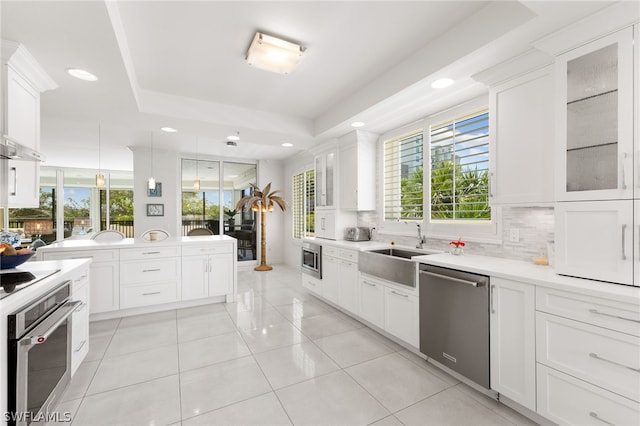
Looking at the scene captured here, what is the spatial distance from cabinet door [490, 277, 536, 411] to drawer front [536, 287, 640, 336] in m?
0.08

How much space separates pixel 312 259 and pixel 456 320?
248 cm

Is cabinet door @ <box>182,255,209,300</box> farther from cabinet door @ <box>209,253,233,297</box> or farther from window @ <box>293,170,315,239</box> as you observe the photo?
window @ <box>293,170,315,239</box>

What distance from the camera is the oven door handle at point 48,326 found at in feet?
4.83

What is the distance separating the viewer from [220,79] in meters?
2.90

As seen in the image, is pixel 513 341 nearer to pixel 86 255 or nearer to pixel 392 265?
pixel 392 265

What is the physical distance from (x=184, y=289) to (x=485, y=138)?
4211 millimetres

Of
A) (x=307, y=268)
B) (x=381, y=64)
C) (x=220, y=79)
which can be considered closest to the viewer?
(x=381, y=64)

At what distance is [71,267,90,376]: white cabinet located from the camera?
85.9 inches

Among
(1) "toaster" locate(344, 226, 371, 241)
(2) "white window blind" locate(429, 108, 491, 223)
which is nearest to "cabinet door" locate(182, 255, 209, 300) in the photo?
(1) "toaster" locate(344, 226, 371, 241)

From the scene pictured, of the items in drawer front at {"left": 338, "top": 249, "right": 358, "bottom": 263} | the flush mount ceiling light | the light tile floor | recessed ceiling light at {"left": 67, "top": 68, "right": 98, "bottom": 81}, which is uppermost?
the flush mount ceiling light

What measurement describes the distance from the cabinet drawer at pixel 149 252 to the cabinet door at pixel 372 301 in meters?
2.66

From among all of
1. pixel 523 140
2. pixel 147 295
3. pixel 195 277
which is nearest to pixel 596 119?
pixel 523 140

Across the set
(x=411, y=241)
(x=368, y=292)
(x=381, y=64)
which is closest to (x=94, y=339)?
(x=368, y=292)

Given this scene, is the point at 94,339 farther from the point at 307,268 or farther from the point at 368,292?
the point at 368,292
